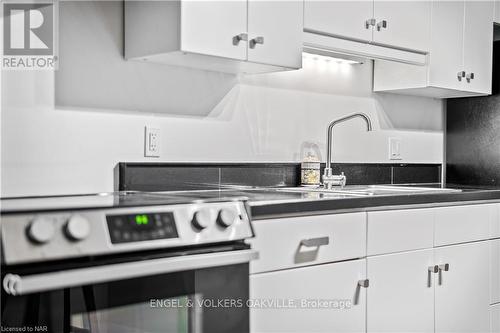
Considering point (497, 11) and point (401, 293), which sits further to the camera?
point (497, 11)

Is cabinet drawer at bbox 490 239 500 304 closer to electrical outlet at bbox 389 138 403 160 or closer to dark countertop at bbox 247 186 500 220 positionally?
dark countertop at bbox 247 186 500 220

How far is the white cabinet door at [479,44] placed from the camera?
10.6ft

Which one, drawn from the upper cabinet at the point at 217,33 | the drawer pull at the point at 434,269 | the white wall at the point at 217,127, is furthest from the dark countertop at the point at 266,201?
the upper cabinet at the point at 217,33

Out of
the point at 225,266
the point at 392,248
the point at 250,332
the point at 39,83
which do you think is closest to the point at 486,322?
the point at 392,248

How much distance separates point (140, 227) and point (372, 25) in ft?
5.13

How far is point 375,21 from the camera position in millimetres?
2771

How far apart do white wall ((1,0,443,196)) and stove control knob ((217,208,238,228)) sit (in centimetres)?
60

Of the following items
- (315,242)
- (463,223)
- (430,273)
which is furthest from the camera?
(463,223)

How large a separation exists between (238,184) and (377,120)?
3.18ft

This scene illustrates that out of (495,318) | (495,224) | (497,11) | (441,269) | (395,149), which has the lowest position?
(495,318)

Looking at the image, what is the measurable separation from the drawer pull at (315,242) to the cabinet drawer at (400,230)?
0.25 meters

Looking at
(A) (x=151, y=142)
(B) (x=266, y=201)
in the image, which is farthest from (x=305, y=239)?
(A) (x=151, y=142)

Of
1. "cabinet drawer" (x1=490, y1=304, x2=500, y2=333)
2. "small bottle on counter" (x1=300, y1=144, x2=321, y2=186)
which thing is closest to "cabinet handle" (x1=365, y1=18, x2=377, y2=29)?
"small bottle on counter" (x1=300, y1=144, x2=321, y2=186)

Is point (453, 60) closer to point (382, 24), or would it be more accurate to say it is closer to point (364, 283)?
point (382, 24)
